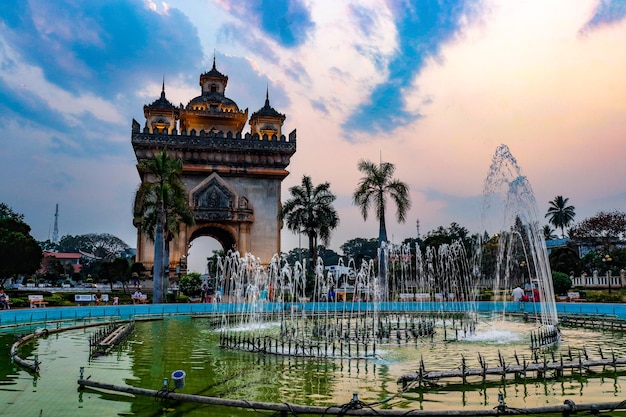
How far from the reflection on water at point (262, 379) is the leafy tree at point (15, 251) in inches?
1019

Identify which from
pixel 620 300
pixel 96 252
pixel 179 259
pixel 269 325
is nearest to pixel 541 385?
pixel 269 325

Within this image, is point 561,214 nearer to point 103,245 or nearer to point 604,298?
point 604,298

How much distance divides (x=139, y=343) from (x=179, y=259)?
2860cm

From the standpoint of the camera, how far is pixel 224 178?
47.0 meters

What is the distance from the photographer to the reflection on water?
8.01 metres

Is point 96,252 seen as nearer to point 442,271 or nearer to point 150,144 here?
point 150,144

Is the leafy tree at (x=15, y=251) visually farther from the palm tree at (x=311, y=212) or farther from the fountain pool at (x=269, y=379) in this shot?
the fountain pool at (x=269, y=379)

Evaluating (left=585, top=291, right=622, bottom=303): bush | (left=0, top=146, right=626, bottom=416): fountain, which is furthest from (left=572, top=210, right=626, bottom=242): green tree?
(left=0, top=146, right=626, bottom=416): fountain

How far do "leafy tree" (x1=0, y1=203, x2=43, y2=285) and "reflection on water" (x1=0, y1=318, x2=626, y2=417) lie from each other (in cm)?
2589

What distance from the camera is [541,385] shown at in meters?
9.16

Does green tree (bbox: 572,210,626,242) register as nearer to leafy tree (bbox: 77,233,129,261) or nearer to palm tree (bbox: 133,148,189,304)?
palm tree (bbox: 133,148,189,304)

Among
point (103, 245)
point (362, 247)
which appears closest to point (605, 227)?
point (362, 247)

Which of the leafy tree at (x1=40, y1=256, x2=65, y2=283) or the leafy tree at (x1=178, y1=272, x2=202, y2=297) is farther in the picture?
the leafy tree at (x1=40, y1=256, x2=65, y2=283)

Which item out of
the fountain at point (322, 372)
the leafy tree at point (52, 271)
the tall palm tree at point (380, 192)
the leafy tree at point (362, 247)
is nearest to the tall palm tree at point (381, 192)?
the tall palm tree at point (380, 192)
